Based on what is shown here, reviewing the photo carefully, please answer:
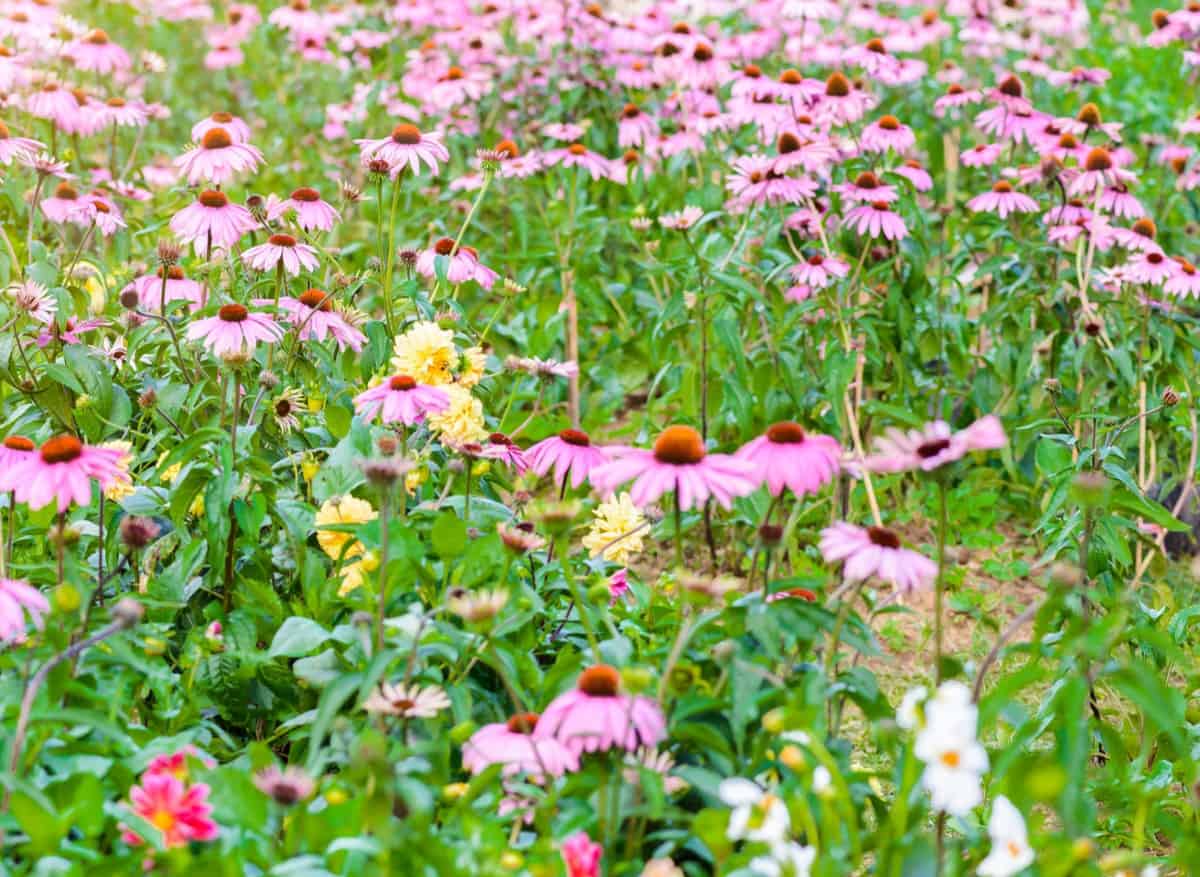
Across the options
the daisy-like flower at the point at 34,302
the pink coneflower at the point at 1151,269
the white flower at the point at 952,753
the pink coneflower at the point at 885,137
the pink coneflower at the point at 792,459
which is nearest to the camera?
the white flower at the point at 952,753

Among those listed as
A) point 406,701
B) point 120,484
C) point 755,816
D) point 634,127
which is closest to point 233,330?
point 120,484

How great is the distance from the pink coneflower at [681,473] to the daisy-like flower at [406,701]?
32 centimetres

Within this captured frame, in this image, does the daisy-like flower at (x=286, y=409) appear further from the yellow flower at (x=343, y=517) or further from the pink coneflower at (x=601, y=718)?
the pink coneflower at (x=601, y=718)

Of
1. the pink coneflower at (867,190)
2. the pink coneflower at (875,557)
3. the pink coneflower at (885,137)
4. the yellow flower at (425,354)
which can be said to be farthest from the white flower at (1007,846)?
the pink coneflower at (885,137)

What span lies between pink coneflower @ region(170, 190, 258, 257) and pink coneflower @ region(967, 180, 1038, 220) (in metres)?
1.79

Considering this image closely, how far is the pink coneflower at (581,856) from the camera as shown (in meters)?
1.54

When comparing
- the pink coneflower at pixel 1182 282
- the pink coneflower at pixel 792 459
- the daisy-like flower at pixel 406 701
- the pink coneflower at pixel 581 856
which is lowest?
the pink coneflower at pixel 581 856

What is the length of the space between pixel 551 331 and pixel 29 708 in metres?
2.25

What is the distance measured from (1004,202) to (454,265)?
147 centimetres

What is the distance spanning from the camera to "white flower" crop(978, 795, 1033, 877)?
1.50m

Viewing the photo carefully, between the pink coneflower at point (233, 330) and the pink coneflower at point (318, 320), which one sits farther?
the pink coneflower at point (318, 320)

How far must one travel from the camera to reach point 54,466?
184cm

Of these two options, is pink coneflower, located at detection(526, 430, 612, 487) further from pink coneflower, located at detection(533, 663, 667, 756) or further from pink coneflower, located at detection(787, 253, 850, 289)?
pink coneflower, located at detection(787, 253, 850, 289)

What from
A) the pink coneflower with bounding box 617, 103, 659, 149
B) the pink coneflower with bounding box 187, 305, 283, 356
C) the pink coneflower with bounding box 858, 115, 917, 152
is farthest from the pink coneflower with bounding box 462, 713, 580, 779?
the pink coneflower with bounding box 617, 103, 659, 149
